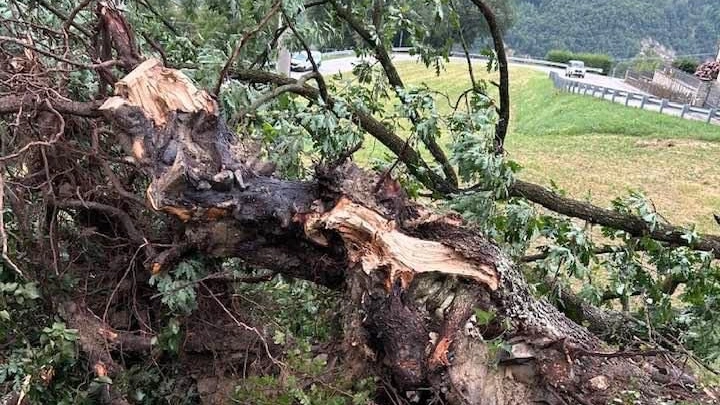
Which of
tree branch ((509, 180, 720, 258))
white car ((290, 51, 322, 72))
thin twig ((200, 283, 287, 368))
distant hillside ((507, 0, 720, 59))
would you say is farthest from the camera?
distant hillside ((507, 0, 720, 59))

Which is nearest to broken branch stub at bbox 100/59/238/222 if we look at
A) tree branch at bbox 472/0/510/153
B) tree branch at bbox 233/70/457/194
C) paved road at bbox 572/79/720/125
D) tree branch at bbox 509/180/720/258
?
tree branch at bbox 233/70/457/194

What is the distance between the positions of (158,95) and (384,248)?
3.05 feet

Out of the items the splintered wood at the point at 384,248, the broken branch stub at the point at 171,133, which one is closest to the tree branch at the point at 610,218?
the splintered wood at the point at 384,248

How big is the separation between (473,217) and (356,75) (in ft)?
5.24

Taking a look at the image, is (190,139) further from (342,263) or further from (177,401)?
(177,401)

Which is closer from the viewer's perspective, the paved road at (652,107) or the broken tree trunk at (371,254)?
the broken tree trunk at (371,254)

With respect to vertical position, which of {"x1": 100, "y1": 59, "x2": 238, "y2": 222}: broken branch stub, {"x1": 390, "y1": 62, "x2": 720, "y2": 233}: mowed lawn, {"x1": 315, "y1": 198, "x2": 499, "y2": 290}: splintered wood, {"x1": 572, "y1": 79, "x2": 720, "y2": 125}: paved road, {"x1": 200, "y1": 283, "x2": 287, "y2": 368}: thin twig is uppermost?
{"x1": 100, "y1": 59, "x2": 238, "y2": 222}: broken branch stub

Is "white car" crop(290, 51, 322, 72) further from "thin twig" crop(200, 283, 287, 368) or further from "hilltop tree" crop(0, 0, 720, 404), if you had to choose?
"thin twig" crop(200, 283, 287, 368)

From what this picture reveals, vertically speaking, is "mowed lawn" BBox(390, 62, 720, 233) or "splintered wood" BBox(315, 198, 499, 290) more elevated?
"splintered wood" BBox(315, 198, 499, 290)

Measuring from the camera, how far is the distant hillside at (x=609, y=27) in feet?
164

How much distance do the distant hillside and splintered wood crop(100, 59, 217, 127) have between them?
158 ft

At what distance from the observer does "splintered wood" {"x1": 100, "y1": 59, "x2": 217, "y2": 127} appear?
208 cm

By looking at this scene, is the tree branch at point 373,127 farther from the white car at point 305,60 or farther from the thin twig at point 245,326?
the thin twig at point 245,326

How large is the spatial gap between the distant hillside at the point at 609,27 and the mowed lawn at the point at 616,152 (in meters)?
30.8
